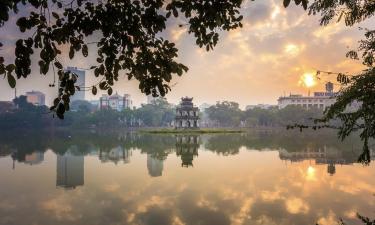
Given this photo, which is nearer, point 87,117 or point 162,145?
point 162,145

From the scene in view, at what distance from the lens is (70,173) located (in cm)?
1639

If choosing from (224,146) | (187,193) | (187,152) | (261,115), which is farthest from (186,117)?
(187,193)

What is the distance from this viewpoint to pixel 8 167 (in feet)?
61.5

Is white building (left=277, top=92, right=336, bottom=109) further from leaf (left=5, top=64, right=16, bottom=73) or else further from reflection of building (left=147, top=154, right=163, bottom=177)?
leaf (left=5, top=64, right=16, bottom=73)

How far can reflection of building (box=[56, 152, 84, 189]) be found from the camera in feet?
45.7

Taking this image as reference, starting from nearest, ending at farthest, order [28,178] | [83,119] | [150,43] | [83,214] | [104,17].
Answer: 1. [104,17]
2. [150,43]
3. [83,214]
4. [28,178]
5. [83,119]

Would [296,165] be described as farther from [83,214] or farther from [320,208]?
[83,214]

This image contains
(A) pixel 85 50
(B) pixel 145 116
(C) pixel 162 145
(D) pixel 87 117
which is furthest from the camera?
(B) pixel 145 116

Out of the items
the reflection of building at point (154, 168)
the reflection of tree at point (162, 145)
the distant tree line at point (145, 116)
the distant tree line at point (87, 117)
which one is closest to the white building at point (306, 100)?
the distant tree line at point (145, 116)

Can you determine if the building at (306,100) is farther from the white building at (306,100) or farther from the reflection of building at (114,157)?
the reflection of building at (114,157)

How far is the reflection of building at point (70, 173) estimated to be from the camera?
13938 mm

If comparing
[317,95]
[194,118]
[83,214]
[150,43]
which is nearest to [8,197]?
[83,214]

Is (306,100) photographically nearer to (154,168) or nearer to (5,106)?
(5,106)

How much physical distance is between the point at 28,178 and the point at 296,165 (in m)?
14.0
